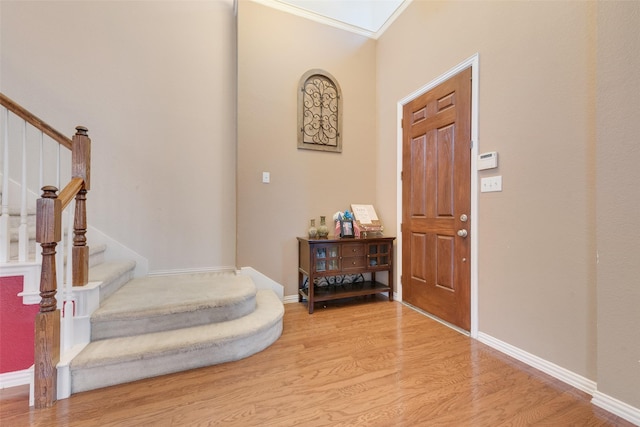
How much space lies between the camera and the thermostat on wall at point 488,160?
178cm

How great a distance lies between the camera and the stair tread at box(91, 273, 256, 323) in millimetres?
1607

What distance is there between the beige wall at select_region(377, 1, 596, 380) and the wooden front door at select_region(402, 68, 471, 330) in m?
0.14

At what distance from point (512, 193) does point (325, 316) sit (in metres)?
1.77

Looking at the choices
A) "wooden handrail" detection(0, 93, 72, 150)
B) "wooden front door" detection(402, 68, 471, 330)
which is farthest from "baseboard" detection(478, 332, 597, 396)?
"wooden handrail" detection(0, 93, 72, 150)

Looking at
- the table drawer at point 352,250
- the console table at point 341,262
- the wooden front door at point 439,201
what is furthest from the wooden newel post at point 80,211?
the wooden front door at point 439,201

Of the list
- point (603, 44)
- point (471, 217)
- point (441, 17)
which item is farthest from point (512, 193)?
point (441, 17)

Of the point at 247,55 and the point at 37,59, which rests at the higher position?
the point at 247,55

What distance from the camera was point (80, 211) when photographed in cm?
160

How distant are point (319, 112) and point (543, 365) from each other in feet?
9.12

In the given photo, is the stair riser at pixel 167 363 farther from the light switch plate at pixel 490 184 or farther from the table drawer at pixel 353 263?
the light switch plate at pixel 490 184

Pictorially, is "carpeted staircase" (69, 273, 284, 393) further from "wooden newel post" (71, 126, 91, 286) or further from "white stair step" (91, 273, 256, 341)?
"wooden newel post" (71, 126, 91, 286)

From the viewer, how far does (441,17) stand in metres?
2.21

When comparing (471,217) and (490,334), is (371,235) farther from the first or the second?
(490,334)

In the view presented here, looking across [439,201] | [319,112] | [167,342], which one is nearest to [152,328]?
[167,342]
